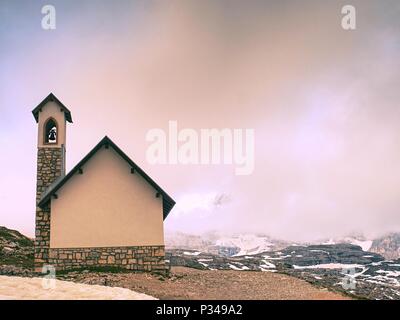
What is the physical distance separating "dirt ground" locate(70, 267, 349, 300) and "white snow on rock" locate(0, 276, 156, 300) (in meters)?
2.51

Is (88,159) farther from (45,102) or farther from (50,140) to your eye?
(45,102)

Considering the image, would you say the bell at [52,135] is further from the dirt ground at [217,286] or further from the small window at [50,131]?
the dirt ground at [217,286]

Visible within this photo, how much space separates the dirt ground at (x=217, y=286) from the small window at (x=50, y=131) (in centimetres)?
1166

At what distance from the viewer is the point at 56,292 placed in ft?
56.9


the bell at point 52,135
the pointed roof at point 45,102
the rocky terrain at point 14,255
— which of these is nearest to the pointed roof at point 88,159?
the rocky terrain at point 14,255

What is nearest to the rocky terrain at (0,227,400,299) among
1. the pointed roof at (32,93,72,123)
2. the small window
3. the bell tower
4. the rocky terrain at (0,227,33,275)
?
the rocky terrain at (0,227,33,275)

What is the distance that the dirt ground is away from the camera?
70.3 feet

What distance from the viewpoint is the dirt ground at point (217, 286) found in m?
21.4
